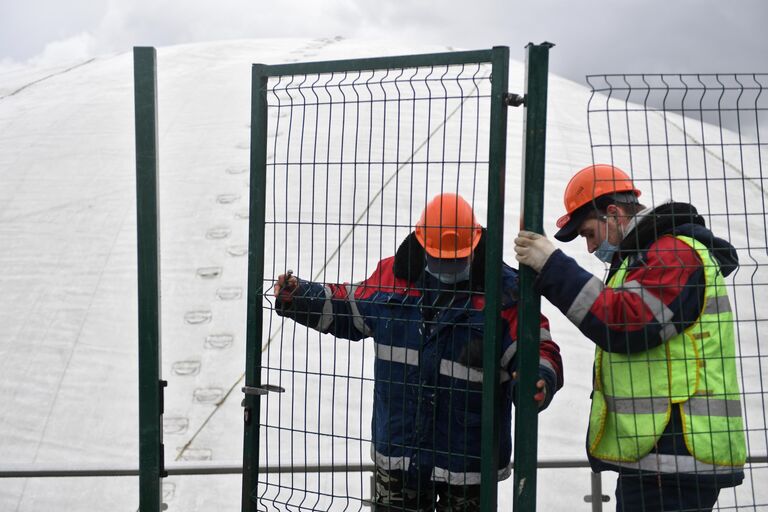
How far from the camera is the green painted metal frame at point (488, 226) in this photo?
2.76 meters

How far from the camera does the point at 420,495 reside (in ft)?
10.5

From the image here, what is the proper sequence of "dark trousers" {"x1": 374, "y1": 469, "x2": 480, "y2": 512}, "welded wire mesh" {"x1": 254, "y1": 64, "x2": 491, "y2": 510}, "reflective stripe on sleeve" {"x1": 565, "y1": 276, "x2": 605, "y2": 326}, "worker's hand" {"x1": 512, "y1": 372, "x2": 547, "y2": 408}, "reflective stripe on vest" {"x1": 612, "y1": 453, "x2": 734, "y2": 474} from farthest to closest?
"welded wire mesh" {"x1": 254, "y1": 64, "x2": 491, "y2": 510} → "dark trousers" {"x1": 374, "y1": 469, "x2": 480, "y2": 512} → "worker's hand" {"x1": 512, "y1": 372, "x2": 547, "y2": 408} → "reflective stripe on vest" {"x1": 612, "y1": 453, "x2": 734, "y2": 474} → "reflective stripe on sleeve" {"x1": 565, "y1": 276, "x2": 605, "y2": 326}

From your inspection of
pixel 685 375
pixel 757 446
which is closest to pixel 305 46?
pixel 757 446

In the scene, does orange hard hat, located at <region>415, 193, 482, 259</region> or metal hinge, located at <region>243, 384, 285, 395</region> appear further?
metal hinge, located at <region>243, 384, 285, 395</region>

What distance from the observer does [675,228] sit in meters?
2.75

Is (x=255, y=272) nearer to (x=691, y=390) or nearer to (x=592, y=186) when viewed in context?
(x=592, y=186)

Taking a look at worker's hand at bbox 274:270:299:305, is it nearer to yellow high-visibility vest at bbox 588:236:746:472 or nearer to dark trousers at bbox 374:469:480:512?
dark trousers at bbox 374:469:480:512

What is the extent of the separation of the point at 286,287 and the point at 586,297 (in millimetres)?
1169

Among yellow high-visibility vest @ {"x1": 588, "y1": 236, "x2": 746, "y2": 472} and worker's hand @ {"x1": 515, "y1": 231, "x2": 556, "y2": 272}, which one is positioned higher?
worker's hand @ {"x1": 515, "y1": 231, "x2": 556, "y2": 272}

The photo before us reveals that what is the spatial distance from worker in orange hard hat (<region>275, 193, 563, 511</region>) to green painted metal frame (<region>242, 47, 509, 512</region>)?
83mm

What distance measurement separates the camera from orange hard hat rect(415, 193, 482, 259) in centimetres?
298

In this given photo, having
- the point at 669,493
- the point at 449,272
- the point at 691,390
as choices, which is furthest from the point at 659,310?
the point at 449,272

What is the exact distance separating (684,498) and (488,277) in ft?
3.16

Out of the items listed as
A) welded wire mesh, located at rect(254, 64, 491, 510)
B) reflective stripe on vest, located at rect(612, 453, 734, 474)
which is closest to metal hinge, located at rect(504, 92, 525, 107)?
reflective stripe on vest, located at rect(612, 453, 734, 474)
